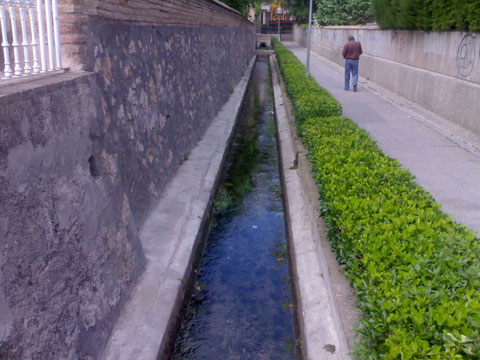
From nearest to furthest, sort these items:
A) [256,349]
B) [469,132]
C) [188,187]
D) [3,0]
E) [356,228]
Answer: [3,0]
[356,228]
[256,349]
[188,187]
[469,132]

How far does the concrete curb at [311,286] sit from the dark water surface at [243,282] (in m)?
0.22

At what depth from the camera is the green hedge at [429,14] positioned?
9.34 metres

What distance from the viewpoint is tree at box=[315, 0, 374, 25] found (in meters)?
30.6

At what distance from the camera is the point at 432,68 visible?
38.9 ft

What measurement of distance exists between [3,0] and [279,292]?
3542mm

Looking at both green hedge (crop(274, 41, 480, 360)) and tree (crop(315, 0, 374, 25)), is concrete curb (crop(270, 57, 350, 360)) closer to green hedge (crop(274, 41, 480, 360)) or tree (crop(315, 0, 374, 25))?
green hedge (crop(274, 41, 480, 360))

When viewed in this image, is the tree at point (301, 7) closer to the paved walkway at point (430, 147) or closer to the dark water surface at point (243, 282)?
the paved walkway at point (430, 147)

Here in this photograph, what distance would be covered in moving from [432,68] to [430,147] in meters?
4.72

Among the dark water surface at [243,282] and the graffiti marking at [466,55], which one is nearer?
the dark water surface at [243,282]

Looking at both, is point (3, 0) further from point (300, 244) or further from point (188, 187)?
point (188, 187)

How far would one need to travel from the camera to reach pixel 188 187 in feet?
21.1

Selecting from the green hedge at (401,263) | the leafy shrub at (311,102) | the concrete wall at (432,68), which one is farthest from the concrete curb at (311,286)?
the concrete wall at (432,68)

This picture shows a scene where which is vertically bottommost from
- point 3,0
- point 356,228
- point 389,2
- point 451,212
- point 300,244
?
point 300,244

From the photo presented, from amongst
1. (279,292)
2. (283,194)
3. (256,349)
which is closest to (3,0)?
(256,349)
